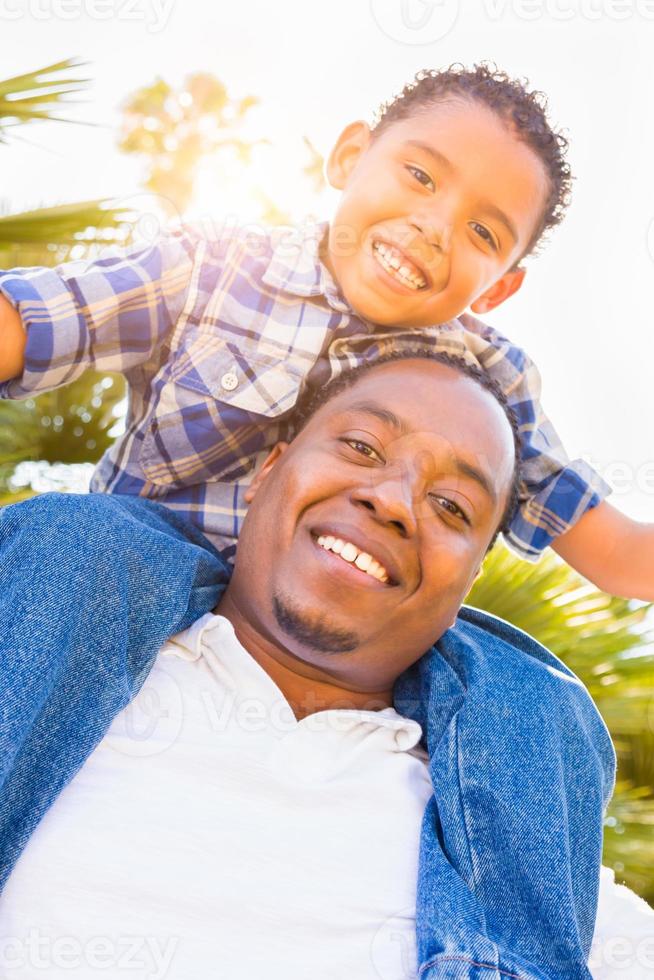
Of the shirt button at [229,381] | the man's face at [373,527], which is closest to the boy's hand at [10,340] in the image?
the shirt button at [229,381]

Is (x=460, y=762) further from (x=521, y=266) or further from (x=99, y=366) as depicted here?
(x=521, y=266)

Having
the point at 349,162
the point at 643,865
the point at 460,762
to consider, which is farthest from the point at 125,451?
the point at 643,865

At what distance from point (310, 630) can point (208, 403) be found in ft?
2.01

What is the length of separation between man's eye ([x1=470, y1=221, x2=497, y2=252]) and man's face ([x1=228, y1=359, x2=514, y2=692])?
0.36m

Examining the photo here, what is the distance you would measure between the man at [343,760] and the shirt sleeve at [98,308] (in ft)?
1.16

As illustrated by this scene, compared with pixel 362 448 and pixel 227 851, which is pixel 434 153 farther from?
pixel 227 851

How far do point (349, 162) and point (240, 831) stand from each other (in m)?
1.67

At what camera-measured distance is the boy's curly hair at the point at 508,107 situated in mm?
2342

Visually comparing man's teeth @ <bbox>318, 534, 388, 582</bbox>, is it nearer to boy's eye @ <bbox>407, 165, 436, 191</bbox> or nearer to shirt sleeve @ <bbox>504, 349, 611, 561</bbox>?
shirt sleeve @ <bbox>504, 349, 611, 561</bbox>

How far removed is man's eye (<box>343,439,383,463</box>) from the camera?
2037 millimetres

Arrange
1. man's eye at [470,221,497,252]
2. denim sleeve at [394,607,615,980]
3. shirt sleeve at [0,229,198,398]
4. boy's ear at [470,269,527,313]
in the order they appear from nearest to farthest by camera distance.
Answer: denim sleeve at [394,607,615,980], shirt sleeve at [0,229,198,398], man's eye at [470,221,497,252], boy's ear at [470,269,527,313]

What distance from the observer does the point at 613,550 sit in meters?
2.41

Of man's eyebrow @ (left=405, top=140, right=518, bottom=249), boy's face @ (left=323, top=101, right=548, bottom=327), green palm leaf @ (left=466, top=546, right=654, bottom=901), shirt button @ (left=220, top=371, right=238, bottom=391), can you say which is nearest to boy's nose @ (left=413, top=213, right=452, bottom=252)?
boy's face @ (left=323, top=101, right=548, bottom=327)

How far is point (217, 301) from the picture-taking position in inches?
89.2
